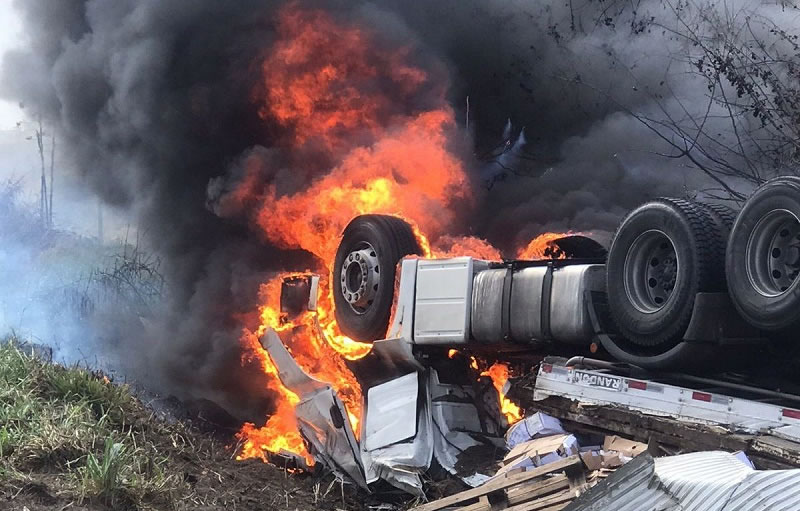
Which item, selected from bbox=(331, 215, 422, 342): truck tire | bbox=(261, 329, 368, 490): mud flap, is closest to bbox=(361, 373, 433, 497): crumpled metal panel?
bbox=(261, 329, 368, 490): mud flap

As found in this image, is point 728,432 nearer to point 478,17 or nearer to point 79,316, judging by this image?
point 478,17

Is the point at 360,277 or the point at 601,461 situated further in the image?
the point at 360,277

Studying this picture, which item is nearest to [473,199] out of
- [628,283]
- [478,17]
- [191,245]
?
[478,17]

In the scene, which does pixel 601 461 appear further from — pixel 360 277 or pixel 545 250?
pixel 360 277

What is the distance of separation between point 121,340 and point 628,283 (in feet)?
33.8

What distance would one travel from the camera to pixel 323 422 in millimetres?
8992

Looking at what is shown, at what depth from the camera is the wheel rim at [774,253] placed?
18.7 feet

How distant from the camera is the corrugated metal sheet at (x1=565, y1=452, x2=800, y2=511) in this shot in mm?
4090

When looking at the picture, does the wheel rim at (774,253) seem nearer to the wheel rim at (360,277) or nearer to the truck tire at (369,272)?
the truck tire at (369,272)

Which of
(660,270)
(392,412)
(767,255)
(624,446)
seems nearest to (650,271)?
(660,270)

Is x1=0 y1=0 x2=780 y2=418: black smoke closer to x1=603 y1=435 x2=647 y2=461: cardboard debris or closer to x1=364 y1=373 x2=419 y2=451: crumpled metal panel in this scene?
x1=364 y1=373 x2=419 y2=451: crumpled metal panel

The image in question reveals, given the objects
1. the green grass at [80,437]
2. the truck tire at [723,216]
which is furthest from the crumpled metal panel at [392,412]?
the truck tire at [723,216]

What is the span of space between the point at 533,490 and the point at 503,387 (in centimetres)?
213

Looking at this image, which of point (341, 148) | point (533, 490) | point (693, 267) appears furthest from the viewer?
point (341, 148)
